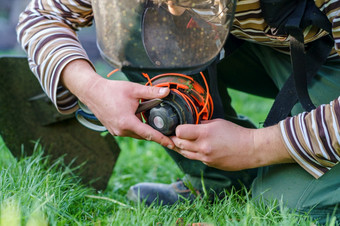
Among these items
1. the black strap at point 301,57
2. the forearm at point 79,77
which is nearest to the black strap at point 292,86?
the black strap at point 301,57

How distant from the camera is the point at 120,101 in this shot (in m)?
1.38

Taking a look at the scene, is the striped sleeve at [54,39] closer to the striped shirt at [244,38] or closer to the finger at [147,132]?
the striped shirt at [244,38]

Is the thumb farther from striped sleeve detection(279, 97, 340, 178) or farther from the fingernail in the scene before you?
striped sleeve detection(279, 97, 340, 178)

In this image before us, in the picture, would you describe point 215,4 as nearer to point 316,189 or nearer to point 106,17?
point 106,17

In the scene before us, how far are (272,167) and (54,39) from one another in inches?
32.0

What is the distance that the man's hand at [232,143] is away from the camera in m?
1.34

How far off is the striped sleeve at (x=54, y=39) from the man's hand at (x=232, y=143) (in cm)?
46

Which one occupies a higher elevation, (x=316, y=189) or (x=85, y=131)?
(x=316, y=189)

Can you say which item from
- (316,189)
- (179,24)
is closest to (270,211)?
(316,189)

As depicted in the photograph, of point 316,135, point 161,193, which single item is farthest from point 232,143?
point 161,193

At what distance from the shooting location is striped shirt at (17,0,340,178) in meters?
1.28

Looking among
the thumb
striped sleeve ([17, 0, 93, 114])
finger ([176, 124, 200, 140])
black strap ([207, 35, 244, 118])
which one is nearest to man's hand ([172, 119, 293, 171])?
finger ([176, 124, 200, 140])

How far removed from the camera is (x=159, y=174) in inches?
89.4

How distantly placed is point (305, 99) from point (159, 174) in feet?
3.28
